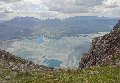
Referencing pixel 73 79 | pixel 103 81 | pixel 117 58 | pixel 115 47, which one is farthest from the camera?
pixel 115 47

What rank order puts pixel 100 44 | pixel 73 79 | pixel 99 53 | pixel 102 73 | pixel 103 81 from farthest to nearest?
pixel 100 44 < pixel 99 53 < pixel 102 73 < pixel 73 79 < pixel 103 81

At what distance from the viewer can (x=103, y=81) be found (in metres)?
27.6

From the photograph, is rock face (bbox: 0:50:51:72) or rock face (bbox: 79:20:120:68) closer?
rock face (bbox: 0:50:51:72)

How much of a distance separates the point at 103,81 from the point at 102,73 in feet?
14.7

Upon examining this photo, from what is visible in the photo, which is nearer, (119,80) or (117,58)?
(119,80)

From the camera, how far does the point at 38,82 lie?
29.5 meters

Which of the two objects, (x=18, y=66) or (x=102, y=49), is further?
(x=102, y=49)

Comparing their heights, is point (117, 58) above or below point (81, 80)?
below

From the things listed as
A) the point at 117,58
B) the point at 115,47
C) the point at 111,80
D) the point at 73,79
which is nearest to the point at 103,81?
the point at 111,80

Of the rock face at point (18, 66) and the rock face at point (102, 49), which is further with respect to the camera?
the rock face at point (102, 49)

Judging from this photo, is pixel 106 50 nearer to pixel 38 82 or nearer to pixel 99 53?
pixel 99 53

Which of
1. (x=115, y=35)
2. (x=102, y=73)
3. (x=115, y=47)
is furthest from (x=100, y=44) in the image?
(x=102, y=73)

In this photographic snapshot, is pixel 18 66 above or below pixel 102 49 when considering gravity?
below

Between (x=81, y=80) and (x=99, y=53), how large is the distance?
43.7 meters
